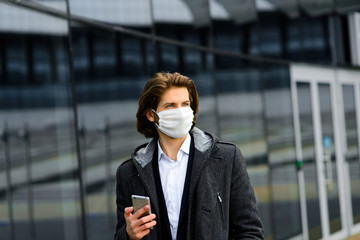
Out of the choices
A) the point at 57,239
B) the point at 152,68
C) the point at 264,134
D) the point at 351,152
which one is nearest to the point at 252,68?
the point at 264,134

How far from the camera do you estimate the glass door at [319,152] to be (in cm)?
770

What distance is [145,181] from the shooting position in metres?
2.19

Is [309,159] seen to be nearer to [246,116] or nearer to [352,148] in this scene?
[352,148]

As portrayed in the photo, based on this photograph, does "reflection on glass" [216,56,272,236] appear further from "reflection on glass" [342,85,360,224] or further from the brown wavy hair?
the brown wavy hair

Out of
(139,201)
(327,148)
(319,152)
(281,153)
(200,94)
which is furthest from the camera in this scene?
(327,148)

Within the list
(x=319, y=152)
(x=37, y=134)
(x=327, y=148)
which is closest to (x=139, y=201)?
(x=37, y=134)

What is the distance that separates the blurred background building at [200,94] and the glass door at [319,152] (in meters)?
0.02

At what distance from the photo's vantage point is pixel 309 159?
25.8 feet

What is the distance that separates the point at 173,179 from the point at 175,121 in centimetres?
22

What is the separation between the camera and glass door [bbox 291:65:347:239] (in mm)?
7703

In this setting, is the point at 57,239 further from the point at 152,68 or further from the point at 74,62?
the point at 152,68

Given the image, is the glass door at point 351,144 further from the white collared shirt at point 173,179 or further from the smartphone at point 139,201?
the smartphone at point 139,201

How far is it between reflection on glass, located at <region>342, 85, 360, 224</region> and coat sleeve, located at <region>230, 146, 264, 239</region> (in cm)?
701

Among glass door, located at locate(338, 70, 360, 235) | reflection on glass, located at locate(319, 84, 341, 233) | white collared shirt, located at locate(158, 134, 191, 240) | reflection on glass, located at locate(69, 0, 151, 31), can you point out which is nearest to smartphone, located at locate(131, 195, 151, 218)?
white collared shirt, located at locate(158, 134, 191, 240)
